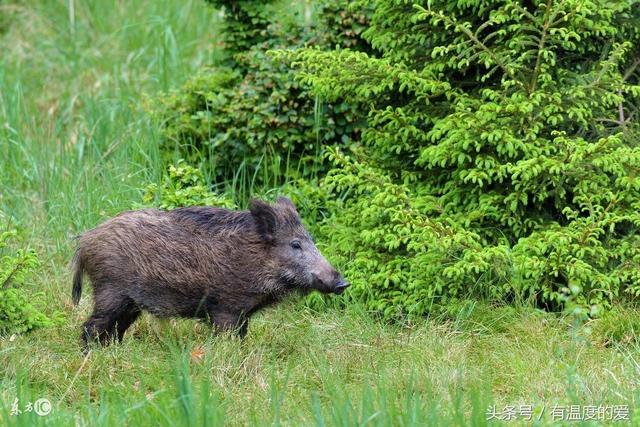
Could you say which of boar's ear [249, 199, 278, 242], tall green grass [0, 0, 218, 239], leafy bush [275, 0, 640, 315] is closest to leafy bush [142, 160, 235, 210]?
tall green grass [0, 0, 218, 239]

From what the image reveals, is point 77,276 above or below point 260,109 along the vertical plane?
below

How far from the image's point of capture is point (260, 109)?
738 cm

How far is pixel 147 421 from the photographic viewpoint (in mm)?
4250

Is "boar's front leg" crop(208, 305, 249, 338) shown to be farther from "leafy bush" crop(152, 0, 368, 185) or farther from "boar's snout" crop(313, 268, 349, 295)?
"leafy bush" crop(152, 0, 368, 185)

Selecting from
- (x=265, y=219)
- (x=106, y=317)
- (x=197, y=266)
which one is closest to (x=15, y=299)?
(x=106, y=317)

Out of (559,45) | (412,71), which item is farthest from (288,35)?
(559,45)

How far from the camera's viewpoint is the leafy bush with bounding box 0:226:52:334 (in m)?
5.29

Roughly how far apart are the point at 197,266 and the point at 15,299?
3.30ft

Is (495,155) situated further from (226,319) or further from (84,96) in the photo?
(84,96)

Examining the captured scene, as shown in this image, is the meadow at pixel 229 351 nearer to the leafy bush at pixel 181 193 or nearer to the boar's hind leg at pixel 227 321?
the boar's hind leg at pixel 227 321

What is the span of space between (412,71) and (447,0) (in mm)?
508

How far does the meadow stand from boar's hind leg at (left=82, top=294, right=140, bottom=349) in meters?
0.13

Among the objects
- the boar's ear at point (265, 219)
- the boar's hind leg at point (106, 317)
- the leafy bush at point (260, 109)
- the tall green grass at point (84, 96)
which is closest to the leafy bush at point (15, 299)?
the boar's hind leg at point (106, 317)

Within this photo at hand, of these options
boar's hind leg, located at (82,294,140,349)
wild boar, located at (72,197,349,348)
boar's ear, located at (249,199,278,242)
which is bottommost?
boar's hind leg, located at (82,294,140,349)
